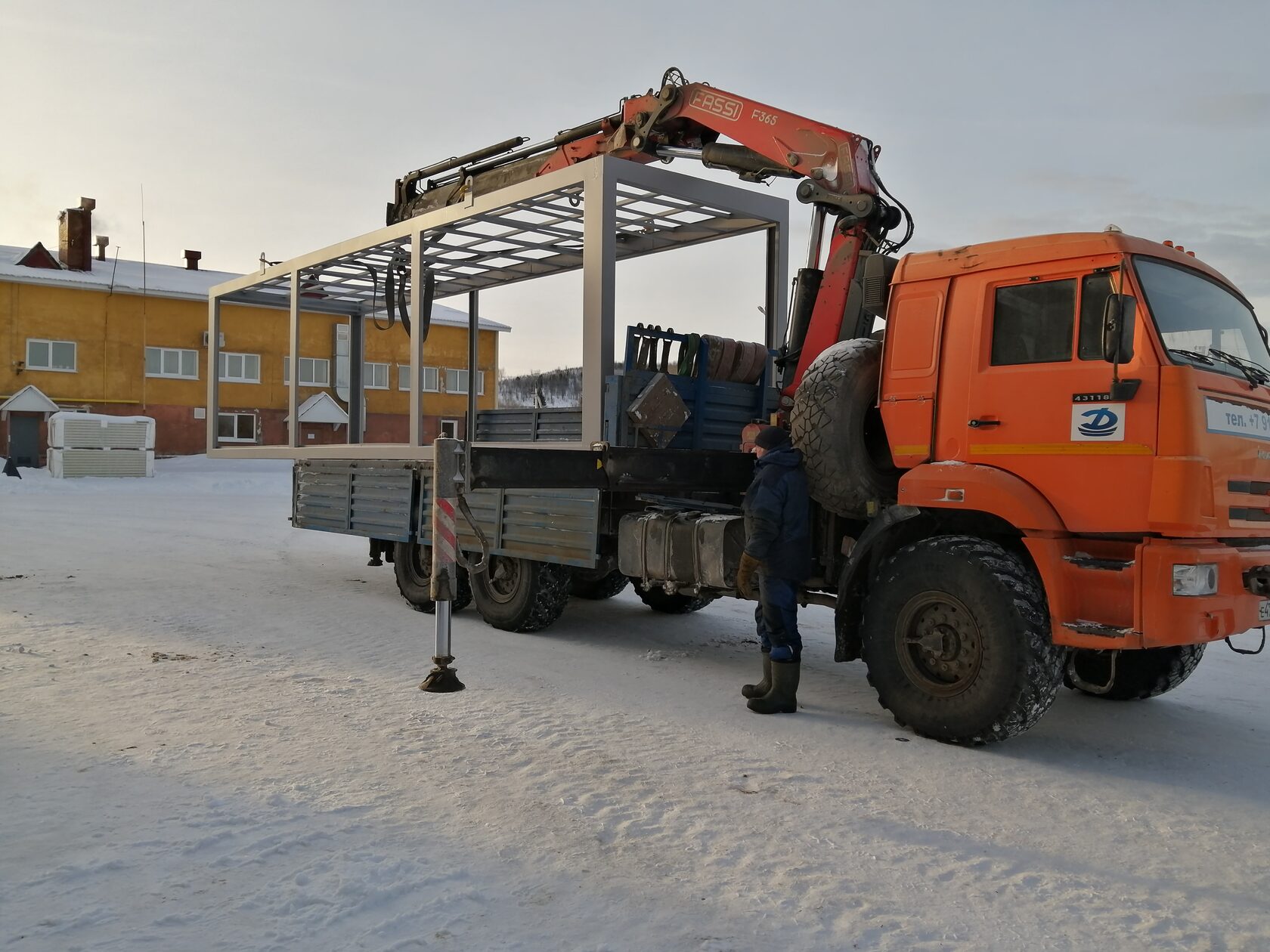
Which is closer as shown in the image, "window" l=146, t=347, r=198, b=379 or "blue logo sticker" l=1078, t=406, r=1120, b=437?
A: "blue logo sticker" l=1078, t=406, r=1120, b=437

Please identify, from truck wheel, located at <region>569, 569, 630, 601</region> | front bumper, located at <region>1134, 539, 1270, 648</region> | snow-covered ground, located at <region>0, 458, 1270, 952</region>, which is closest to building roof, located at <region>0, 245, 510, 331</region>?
truck wheel, located at <region>569, 569, 630, 601</region>

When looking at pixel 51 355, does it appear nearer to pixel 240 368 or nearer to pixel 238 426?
pixel 240 368

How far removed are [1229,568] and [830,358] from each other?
2.46 m

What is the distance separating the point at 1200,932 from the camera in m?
3.41

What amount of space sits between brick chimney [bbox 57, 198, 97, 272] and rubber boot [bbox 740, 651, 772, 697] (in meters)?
36.8

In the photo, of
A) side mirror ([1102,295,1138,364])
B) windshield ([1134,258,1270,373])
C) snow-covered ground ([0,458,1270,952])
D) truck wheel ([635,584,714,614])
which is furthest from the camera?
truck wheel ([635,584,714,614])

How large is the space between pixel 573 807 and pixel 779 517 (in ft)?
7.83

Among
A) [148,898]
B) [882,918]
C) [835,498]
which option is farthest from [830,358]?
[148,898]

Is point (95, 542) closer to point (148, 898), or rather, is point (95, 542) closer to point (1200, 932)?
point (148, 898)

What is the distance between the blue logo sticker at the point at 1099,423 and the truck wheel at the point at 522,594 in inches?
184

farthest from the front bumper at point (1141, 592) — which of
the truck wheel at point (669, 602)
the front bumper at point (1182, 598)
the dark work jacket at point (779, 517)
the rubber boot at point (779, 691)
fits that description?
the truck wheel at point (669, 602)

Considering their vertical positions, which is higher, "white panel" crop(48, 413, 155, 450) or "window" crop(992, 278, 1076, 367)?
"window" crop(992, 278, 1076, 367)

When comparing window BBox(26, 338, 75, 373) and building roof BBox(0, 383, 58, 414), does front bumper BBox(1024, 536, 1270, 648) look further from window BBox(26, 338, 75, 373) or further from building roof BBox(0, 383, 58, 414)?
window BBox(26, 338, 75, 373)

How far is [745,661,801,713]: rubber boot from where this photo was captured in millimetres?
6082
